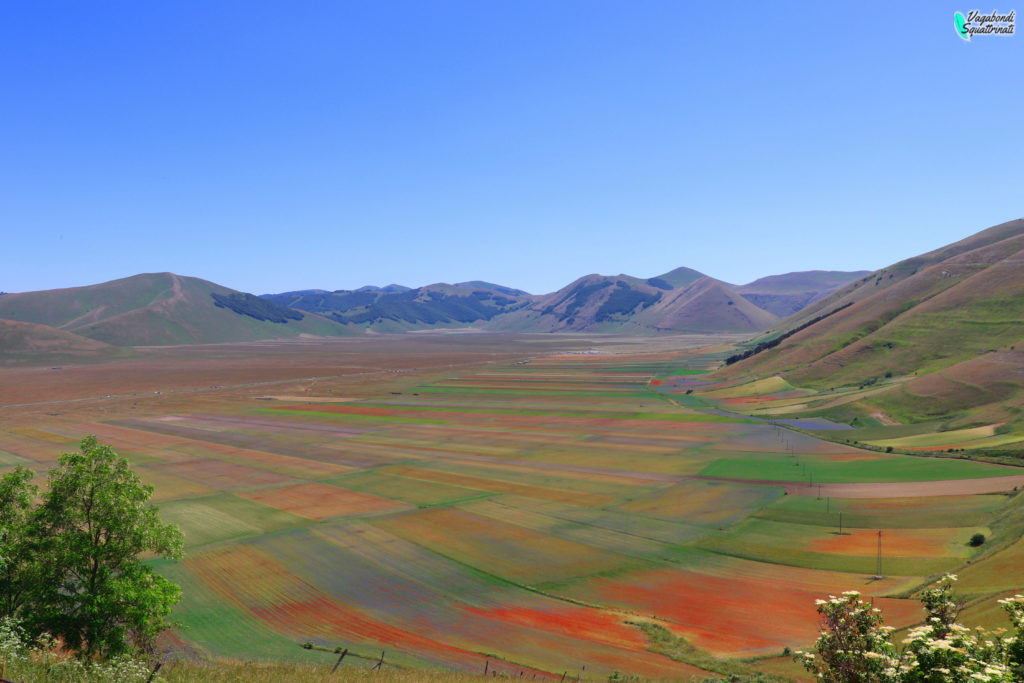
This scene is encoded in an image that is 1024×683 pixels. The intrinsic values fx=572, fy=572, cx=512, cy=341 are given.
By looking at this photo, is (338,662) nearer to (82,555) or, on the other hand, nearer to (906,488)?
(82,555)

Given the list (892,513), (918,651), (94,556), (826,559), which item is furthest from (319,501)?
A: (918,651)

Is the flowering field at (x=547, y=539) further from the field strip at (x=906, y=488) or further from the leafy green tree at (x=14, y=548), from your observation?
the leafy green tree at (x=14, y=548)

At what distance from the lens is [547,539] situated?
49.5 meters

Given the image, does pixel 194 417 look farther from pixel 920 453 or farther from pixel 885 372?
pixel 885 372

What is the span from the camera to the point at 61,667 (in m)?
16.6

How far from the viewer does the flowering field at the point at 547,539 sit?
33062 mm

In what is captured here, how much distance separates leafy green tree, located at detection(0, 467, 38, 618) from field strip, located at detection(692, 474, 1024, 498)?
215 ft

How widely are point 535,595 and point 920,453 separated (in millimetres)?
67907

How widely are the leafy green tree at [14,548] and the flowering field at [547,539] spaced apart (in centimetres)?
1231

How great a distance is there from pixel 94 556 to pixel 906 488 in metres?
72.4

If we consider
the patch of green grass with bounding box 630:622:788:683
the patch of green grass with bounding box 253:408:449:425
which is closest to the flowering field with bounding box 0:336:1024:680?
the patch of green grass with bounding box 630:622:788:683

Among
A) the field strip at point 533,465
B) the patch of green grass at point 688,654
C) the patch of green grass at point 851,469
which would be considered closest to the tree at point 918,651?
the patch of green grass at point 688,654

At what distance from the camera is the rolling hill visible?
326ft

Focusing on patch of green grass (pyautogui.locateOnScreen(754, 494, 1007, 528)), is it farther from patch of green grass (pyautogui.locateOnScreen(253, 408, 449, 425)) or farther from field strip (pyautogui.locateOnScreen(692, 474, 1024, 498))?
patch of green grass (pyautogui.locateOnScreen(253, 408, 449, 425))
